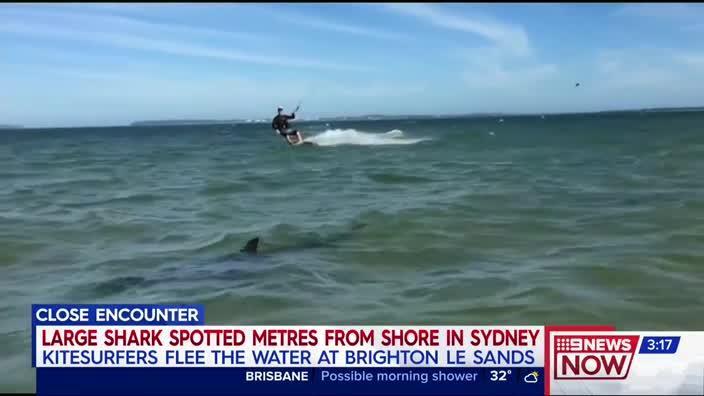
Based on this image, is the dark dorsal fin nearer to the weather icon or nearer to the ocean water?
the ocean water

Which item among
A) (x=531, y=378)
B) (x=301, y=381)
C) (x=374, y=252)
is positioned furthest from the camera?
(x=374, y=252)

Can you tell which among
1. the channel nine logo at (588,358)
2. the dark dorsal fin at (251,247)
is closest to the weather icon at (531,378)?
the channel nine logo at (588,358)

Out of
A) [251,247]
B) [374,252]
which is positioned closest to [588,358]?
[374,252]

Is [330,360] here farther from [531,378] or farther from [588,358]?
[588,358]

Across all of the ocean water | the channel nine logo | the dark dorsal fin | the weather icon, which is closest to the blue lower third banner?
the weather icon

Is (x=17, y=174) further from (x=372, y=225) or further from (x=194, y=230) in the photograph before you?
(x=372, y=225)

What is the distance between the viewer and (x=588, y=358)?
5219mm

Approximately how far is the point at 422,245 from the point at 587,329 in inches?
269

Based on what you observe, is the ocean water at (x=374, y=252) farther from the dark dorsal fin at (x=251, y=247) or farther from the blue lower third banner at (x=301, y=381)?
the blue lower third banner at (x=301, y=381)

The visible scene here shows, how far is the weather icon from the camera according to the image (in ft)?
16.5

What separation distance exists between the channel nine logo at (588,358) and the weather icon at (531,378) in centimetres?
20

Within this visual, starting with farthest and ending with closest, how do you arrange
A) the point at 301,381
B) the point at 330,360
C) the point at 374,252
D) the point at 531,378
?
1. the point at 374,252
2. the point at 330,360
3. the point at 301,381
4. the point at 531,378

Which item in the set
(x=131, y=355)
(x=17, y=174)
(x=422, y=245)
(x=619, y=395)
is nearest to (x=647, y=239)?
(x=422, y=245)

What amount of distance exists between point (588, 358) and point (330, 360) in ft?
6.69
